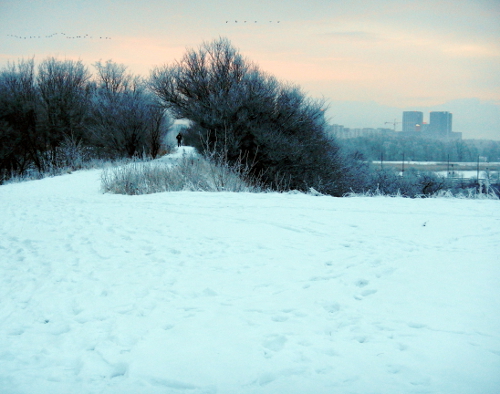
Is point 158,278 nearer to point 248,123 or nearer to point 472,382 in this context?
point 472,382

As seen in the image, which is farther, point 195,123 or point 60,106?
point 60,106

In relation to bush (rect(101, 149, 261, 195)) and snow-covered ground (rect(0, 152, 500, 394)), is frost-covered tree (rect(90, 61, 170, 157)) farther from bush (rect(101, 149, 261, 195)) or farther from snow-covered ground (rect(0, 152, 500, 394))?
snow-covered ground (rect(0, 152, 500, 394))

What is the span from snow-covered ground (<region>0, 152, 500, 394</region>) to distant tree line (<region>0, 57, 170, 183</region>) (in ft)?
76.0

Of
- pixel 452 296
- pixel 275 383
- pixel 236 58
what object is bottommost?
pixel 275 383

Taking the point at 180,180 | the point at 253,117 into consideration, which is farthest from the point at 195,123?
the point at 180,180

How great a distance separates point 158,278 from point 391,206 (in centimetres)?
523

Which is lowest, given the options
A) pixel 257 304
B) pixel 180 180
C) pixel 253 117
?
pixel 257 304

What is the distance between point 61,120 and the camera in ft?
108

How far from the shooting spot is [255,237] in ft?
20.7

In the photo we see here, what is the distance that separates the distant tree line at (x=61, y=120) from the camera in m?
29.7

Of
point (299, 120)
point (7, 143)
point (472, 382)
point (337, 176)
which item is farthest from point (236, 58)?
point (472, 382)

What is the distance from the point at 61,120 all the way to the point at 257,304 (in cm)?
3347

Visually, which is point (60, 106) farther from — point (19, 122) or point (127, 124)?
point (127, 124)

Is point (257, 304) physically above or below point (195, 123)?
below
